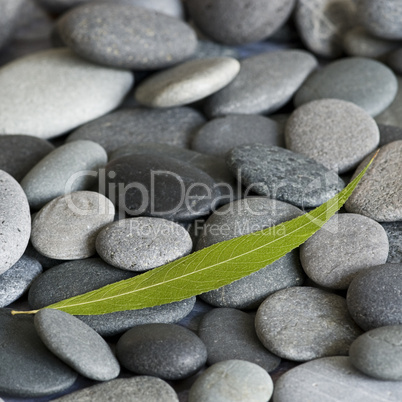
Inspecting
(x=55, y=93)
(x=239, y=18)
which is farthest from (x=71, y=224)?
(x=239, y=18)

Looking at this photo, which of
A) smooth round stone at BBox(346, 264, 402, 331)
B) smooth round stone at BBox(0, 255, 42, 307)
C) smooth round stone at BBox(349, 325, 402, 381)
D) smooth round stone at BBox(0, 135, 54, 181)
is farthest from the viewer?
smooth round stone at BBox(0, 135, 54, 181)

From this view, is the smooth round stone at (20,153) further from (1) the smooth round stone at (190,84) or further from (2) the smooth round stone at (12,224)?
(1) the smooth round stone at (190,84)

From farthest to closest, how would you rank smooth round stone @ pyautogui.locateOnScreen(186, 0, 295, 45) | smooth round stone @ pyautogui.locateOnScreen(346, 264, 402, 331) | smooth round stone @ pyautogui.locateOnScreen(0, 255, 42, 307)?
1. smooth round stone @ pyautogui.locateOnScreen(186, 0, 295, 45)
2. smooth round stone @ pyautogui.locateOnScreen(0, 255, 42, 307)
3. smooth round stone @ pyautogui.locateOnScreen(346, 264, 402, 331)

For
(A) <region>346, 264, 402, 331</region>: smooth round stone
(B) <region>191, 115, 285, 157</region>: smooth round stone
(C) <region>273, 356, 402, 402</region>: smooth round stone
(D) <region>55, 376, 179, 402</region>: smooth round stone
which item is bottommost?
(D) <region>55, 376, 179, 402</region>: smooth round stone

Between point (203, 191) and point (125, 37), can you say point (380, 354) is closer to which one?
point (203, 191)

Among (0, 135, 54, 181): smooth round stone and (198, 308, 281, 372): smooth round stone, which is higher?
(0, 135, 54, 181): smooth round stone

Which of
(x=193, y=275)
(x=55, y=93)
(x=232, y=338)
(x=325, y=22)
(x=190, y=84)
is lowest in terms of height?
(x=232, y=338)

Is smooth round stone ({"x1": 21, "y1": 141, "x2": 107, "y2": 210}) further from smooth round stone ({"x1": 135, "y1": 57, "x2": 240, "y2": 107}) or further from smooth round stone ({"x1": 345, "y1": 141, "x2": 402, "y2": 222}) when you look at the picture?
smooth round stone ({"x1": 345, "y1": 141, "x2": 402, "y2": 222})

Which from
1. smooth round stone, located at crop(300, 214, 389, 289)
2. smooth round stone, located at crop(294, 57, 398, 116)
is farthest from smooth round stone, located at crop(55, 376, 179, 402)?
smooth round stone, located at crop(294, 57, 398, 116)
